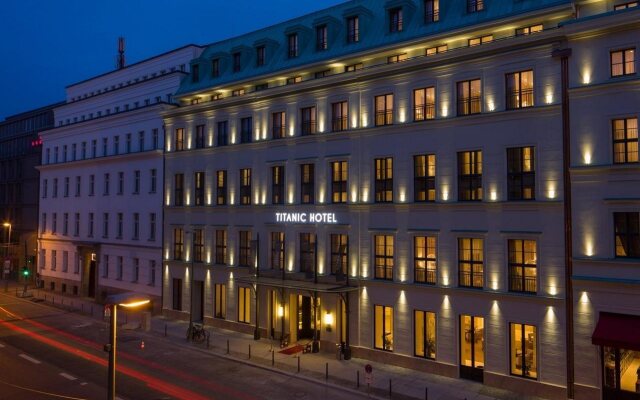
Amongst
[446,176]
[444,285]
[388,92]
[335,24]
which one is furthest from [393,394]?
[335,24]

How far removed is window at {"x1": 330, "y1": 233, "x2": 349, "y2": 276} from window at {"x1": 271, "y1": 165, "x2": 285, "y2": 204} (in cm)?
567

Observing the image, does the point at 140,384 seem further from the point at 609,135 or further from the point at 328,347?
the point at 609,135

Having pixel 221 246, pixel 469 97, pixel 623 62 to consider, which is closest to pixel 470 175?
pixel 469 97

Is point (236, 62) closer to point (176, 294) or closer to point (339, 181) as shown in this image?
point (339, 181)

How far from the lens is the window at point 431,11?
32.0 m

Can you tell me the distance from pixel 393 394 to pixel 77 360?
20.1 meters

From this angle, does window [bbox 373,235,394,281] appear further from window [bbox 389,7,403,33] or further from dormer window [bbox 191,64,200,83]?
dormer window [bbox 191,64,200,83]

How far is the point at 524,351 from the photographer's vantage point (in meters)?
26.3

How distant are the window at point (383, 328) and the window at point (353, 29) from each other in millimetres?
18411

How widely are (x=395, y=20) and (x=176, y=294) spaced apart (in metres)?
29.2

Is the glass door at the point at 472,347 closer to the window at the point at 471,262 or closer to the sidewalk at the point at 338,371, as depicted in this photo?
the sidewalk at the point at 338,371

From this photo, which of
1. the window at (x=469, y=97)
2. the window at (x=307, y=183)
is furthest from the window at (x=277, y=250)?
the window at (x=469, y=97)

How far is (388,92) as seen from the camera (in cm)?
3195

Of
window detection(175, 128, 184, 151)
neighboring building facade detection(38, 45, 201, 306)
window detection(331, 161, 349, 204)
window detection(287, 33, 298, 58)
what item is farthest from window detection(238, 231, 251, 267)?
window detection(287, 33, 298, 58)
